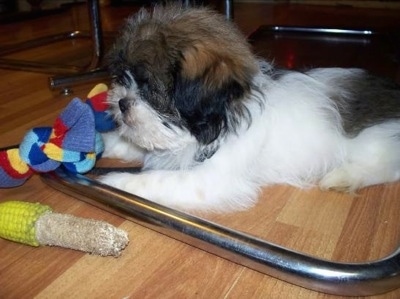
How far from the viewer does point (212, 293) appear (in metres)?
0.84

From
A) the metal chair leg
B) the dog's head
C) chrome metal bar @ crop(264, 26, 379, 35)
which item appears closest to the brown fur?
the dog's head

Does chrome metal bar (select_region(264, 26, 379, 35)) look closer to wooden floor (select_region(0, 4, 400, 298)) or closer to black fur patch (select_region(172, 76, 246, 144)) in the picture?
wooden floor (select_region(0, 4, 400, 298))

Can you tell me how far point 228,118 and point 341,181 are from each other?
0.39 meters

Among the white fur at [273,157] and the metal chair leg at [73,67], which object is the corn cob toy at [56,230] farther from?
the metal chair leg at [73,67]

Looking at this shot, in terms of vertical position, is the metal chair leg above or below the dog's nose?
below

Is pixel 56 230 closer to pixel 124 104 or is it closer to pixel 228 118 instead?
pixel 124 104

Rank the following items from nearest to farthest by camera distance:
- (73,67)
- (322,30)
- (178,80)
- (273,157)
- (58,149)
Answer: (178,80), (58,149), (273,157), (73,67), (322,30)

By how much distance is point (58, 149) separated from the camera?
3.65 feet

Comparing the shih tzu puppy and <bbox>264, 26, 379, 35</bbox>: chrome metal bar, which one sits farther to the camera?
<bbox>264, 26, 379, 35</bbox>: chrome metal bar

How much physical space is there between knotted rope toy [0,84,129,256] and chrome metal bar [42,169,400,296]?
121 millimetres

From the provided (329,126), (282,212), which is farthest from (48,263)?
(329,126)

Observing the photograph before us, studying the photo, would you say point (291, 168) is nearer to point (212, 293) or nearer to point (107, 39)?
point (212, 293)

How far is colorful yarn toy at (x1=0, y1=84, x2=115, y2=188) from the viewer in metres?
1.10

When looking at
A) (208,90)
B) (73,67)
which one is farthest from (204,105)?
(73,67)
